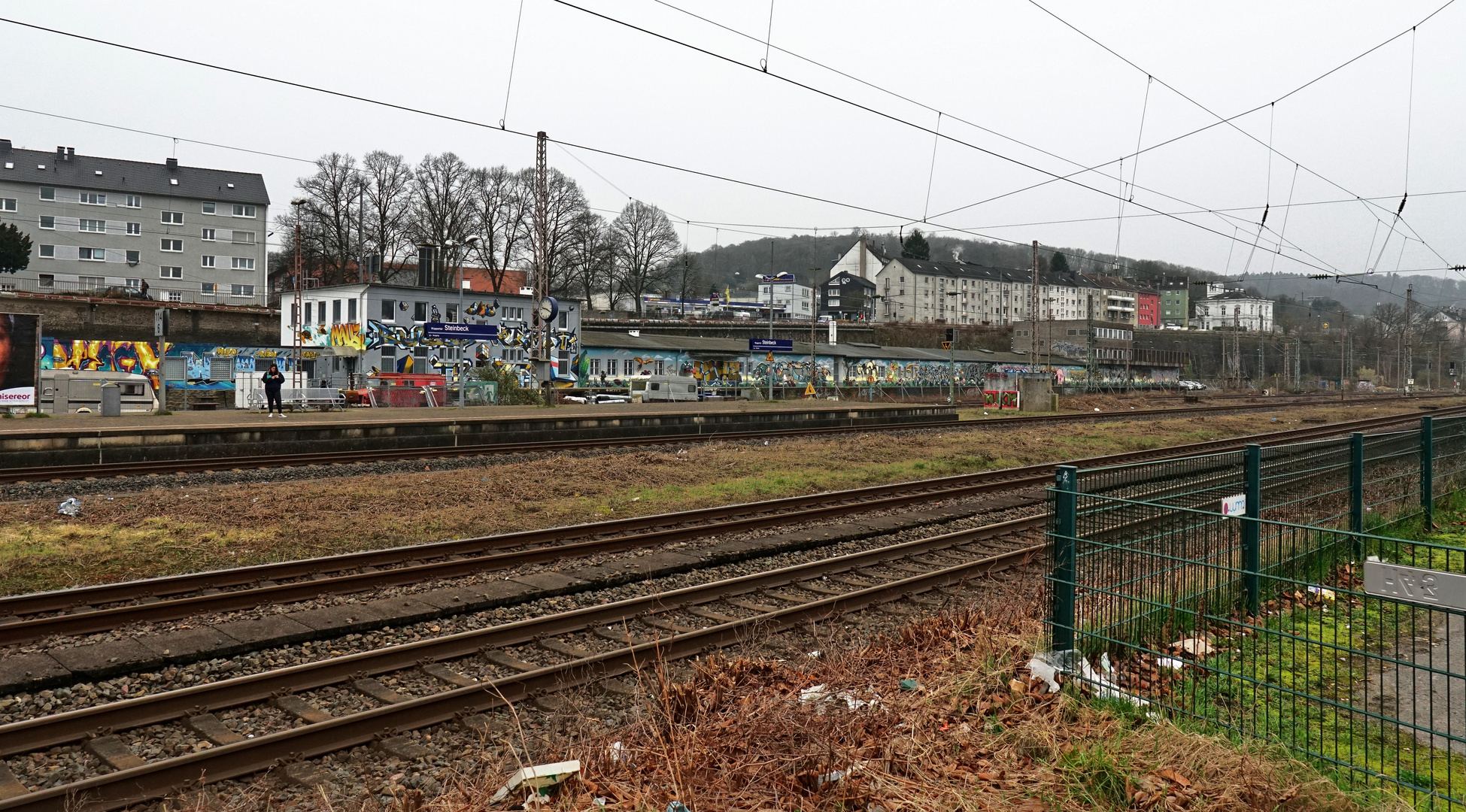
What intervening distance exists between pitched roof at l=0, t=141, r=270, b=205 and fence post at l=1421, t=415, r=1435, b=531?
93.6 meters

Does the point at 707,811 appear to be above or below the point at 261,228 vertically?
below

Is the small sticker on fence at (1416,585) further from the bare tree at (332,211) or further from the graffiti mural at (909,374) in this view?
the bare tree at (332,211)

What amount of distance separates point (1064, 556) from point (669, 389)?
4113 cm

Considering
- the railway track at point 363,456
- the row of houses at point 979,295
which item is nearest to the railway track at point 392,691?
the railway track at point 363,456

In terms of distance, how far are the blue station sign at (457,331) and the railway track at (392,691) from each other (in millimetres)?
30073

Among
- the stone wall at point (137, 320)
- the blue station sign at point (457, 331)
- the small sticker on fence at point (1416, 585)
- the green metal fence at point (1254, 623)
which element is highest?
the stone wall at point (137, 320)

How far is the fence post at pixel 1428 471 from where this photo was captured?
37.6ft

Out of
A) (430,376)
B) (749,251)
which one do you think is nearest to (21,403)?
(430,376)

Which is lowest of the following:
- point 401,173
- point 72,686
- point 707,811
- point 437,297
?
point 72,686

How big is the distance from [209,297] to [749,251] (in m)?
106

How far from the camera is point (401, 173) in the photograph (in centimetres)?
7888

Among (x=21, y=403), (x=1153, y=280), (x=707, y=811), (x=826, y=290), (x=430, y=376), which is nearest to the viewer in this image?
(x=707, y=811)

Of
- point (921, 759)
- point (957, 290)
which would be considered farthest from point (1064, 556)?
point (957, 290)

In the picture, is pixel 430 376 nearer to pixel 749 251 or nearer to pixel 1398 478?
pixel 1398 478
